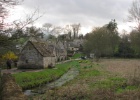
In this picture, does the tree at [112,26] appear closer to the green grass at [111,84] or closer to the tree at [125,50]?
the tree at [125,50]

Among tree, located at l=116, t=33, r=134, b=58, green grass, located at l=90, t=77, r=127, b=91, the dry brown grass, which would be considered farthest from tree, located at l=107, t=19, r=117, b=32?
green grass, located at l=90, t=77, r=127, b=91

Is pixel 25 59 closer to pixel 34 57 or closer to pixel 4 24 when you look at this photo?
pixel 34 57

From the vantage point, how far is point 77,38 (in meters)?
155

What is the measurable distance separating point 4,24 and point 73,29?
12698cm

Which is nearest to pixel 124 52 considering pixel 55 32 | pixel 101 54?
pixel 101 54

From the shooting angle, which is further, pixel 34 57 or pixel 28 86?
pixel 34 57

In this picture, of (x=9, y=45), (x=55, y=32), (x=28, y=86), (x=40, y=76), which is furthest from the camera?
(x=55, y=32)

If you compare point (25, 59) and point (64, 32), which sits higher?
point (64, 32)

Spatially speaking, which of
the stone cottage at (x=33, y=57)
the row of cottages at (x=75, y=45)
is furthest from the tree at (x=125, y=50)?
the stone cottage at (x=33, y=57)

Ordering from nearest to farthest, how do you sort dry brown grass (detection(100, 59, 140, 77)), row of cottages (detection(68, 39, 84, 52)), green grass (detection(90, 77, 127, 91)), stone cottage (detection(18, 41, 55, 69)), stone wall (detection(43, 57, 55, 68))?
1. green grass (detection(90, 77, 127, 91))
2. dry brown grass (detection(100, 59, 140, 77))
3. stone cottage (detection(18, 41, 55, 69))
4. stone wall (detection(43, 57, 55, 68))
5. row of cottages (detection(68, 39, 84, 52))

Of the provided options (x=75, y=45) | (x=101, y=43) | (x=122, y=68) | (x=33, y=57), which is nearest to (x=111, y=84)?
(x=122, y=68)

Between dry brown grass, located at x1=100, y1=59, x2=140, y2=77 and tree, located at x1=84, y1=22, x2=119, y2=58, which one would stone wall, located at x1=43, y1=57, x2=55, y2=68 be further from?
tree, located at x1=84, y1=22, x2=119, y2=58

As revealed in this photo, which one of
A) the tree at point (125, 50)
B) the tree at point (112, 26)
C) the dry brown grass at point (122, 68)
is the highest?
the tree at point (112, 26)

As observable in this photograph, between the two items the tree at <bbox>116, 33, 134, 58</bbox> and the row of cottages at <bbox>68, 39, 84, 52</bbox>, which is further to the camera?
the row of cottages at <bbox>68, 39, 84, 52</bbox>
